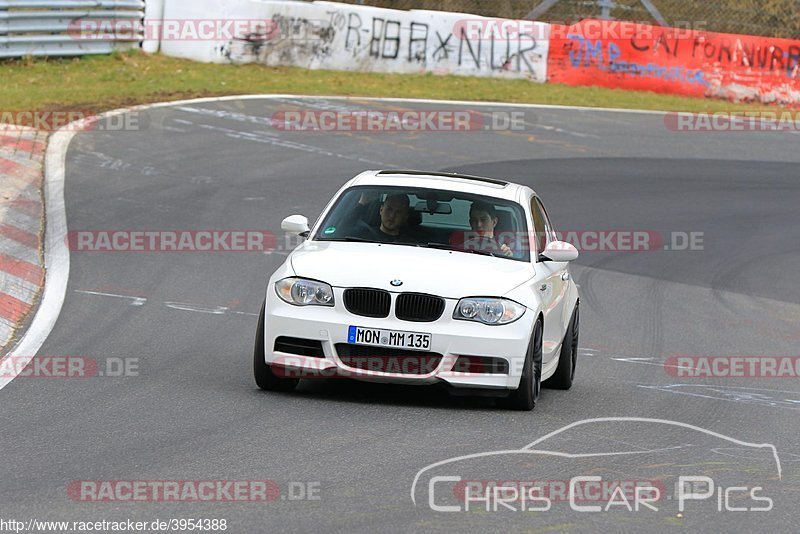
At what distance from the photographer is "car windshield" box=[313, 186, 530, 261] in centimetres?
961

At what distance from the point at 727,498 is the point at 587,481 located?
0.68m

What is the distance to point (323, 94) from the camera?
971 inches

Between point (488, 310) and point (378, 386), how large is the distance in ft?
3.79

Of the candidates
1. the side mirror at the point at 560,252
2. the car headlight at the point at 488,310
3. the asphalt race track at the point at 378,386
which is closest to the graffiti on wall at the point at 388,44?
the asphalt race track at the point at 378,386

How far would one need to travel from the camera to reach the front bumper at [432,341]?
8.60 meters

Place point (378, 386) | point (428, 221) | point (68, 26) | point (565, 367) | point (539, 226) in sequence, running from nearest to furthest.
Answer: point (378, 386), point (428, 221), point (565, 367), point (539, 226), point (68, 26)

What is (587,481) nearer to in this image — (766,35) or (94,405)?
(94,405)

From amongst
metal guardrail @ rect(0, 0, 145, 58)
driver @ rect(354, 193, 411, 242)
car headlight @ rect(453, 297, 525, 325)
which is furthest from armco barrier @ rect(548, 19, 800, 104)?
car headlight @ rect(453, 297, 525, 325)

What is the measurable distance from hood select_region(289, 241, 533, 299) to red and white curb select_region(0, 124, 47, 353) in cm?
260

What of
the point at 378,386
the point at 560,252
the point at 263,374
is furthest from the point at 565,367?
the point at 263,374

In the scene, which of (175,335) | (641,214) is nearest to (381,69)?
(641,214)

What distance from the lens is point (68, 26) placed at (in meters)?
24.7

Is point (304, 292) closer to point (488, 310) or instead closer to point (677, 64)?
point (488, 310)

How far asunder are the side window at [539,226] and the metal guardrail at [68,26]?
14.7m
